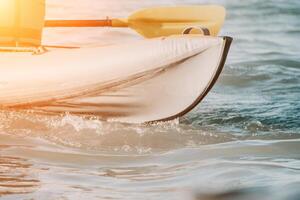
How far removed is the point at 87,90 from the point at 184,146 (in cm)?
155

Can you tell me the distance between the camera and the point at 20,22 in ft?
25.3

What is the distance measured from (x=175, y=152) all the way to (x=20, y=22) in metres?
3.08

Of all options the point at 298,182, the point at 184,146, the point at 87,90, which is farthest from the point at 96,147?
the point at 298,182

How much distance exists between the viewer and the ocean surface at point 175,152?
397 cm

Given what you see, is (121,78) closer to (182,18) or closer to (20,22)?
(182,18)

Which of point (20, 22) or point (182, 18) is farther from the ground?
point (182, 18)

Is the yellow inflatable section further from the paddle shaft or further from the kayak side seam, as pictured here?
the kayak side seam

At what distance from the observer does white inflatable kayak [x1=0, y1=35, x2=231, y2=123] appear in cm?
670

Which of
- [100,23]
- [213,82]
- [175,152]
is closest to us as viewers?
[175,152]

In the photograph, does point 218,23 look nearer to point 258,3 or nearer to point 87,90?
point 87,90

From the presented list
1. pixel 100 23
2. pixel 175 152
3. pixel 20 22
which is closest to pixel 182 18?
pixel 100 23

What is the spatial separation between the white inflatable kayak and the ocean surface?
0.17 metres

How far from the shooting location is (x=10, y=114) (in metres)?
6.97

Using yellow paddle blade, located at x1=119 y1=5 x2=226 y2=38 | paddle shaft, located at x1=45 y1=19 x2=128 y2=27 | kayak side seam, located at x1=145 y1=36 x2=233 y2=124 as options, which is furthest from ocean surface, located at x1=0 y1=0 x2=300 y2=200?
paddle shaft, located at x1=45 y1=19 x2=128 y2=27
